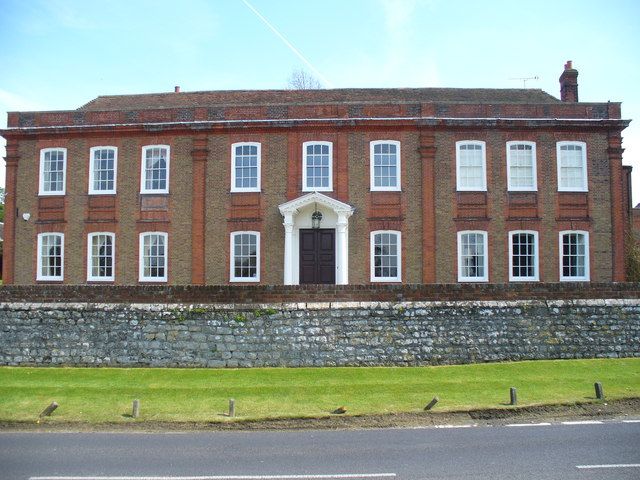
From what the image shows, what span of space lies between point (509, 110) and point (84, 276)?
19.3m

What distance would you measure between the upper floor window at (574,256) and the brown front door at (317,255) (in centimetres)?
954

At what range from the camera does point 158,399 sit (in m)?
13.0

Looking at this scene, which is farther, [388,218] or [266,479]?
[388,218]

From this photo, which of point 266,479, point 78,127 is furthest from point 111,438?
point 78,127

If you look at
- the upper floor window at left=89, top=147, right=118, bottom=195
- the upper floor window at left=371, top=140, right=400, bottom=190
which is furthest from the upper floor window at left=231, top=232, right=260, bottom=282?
the upper floor window at left=89, top=147, right=118, bottom=195

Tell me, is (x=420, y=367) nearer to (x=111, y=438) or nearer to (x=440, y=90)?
(x=111, y=438)

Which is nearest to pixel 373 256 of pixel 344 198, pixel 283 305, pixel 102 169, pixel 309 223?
pixel 344 198

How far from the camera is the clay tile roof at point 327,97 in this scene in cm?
2803

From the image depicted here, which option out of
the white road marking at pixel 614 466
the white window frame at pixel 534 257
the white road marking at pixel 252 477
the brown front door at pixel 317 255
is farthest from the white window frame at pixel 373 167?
the white road marking at pixel 252 477

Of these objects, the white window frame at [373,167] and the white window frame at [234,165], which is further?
the white window frame at [234,165]

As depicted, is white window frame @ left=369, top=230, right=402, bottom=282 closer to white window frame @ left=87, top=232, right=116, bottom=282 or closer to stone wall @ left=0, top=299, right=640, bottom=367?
stone wall @ left=0, top=299, right=640, bottom=367

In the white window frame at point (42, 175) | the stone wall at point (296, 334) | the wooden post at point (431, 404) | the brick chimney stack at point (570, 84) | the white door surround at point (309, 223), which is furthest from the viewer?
the brick chimney stack at point (570, 84)

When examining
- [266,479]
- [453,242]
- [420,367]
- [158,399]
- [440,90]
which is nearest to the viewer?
[266,479]

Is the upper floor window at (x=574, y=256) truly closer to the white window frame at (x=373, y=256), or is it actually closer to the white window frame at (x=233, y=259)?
the white window frame at (x=373, y=256)
